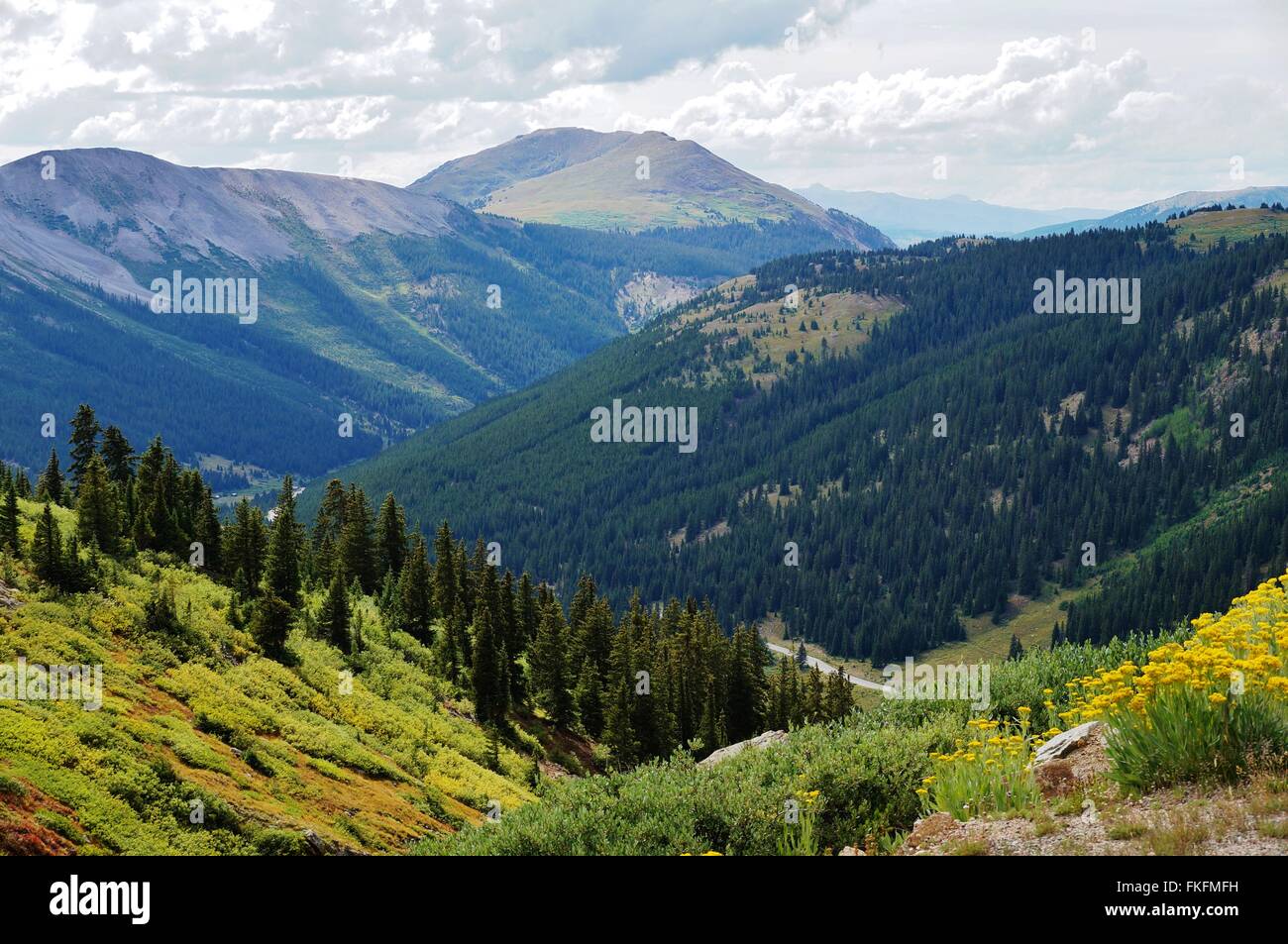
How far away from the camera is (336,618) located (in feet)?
210

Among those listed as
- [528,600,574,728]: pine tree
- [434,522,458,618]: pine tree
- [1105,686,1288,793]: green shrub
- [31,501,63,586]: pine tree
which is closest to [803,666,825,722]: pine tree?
[528,600,574,728]: pine tree

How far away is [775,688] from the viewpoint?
3290 inches

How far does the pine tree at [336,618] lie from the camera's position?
64.0 m

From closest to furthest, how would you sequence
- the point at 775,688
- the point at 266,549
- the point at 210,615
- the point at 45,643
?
the point at 45,643
the point at 210,615
the point at 266,549
the point at 775,688

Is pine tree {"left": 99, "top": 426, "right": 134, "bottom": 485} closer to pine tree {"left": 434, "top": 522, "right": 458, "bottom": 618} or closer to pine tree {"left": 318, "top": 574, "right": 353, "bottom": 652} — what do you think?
pine tree {"left": 434, "top": 522, "right": 458, "bottom": 618}

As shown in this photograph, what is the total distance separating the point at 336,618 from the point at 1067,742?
52514mm

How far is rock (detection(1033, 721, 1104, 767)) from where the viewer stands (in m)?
18.8

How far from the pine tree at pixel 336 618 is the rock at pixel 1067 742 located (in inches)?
2032

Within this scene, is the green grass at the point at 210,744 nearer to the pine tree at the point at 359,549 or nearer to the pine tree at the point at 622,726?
the pine tree at the point at 622,726
